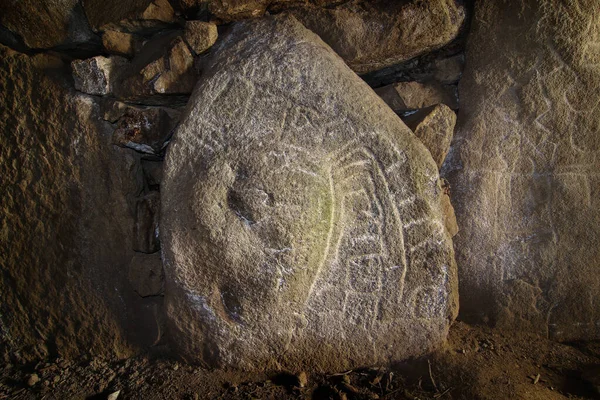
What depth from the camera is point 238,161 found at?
1673mm

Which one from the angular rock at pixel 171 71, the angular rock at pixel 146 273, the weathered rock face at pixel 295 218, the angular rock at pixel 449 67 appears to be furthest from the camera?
the angular rock at pixel 449 67

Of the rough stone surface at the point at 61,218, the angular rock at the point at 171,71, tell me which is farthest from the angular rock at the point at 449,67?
the rough stone surface at the point at 61,218

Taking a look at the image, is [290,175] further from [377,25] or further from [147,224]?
[377,25]

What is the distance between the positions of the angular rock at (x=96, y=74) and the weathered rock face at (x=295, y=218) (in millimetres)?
459

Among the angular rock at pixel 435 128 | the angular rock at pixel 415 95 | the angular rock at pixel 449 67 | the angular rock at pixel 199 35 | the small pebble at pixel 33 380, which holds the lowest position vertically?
the small pebble at pixel 33 380

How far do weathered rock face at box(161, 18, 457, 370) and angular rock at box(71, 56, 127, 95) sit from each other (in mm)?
459

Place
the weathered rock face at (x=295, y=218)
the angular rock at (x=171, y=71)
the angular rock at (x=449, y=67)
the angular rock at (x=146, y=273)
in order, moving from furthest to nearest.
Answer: the angular rock at (x=449, y=67) < the angular rock at (x=146, y=273) < the angular rock at (x=171, y=71) < the weathered rock face at (x=295, y=218)

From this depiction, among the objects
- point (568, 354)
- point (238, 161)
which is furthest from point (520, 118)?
point (238, 161)

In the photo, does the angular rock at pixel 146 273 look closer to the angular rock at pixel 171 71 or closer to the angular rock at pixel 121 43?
the angular rock at pixel 171 71

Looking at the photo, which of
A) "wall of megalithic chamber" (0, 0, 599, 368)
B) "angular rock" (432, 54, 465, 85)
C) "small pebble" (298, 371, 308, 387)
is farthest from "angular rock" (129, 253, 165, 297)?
"angular rock" (432, 54, 465, 85)

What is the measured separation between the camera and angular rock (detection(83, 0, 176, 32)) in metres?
1.74

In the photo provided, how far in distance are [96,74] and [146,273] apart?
928 mm

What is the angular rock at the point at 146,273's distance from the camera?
189 cm

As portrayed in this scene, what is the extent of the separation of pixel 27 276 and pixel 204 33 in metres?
1.41
